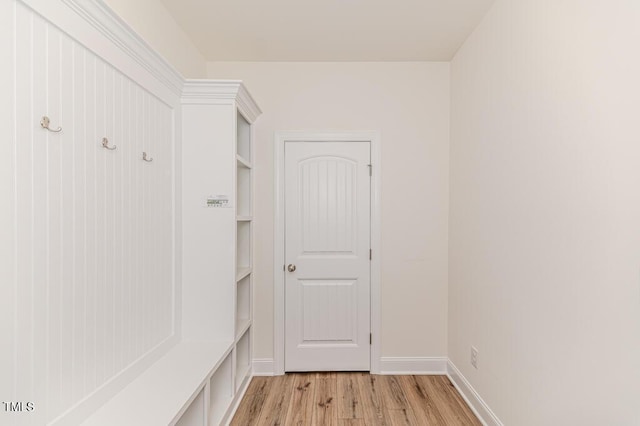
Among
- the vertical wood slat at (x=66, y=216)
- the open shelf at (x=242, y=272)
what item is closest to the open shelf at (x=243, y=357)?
the open shelf at (x=242, y=272)

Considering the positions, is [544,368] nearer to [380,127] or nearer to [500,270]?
[500,270]

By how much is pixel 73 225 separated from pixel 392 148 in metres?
2.37

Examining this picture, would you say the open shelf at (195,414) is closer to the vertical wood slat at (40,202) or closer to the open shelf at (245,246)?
the vertical wood slat at (40,202)

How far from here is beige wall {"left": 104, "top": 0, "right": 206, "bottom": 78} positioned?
72.7 inches

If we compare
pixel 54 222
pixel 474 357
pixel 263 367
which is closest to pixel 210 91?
pixel 54 222

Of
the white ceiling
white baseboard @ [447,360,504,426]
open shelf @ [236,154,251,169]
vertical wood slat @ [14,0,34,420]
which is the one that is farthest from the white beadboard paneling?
white baseboard @ [447,360,504,426]

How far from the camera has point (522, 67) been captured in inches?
73.2

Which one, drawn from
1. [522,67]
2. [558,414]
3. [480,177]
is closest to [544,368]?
[558,414]

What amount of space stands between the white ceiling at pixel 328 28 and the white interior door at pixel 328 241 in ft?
2.47

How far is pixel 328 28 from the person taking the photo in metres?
2.48

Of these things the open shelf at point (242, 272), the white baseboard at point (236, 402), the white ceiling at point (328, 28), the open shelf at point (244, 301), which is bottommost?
the white baseboard at point (236, 402)

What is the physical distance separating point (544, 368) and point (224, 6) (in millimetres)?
2687

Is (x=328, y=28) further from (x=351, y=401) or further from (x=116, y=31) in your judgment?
(x=351, y=401)

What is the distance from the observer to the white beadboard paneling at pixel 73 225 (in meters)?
1.12
